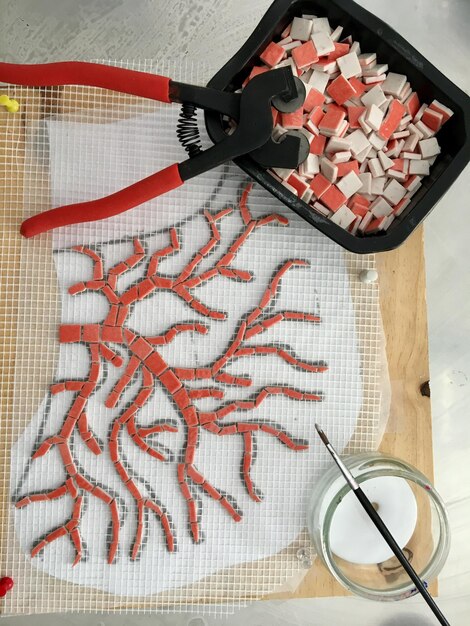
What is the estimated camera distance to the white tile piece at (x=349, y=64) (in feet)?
1.41

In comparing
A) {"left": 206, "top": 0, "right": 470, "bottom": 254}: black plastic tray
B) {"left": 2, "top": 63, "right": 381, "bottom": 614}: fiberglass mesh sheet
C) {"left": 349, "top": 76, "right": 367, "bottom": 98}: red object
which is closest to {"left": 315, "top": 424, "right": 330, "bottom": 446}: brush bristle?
{"left": 2, "top": 63, "right": 381, "bottom": 614}: fiberglass mesh sheet

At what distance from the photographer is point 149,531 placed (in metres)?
0.45

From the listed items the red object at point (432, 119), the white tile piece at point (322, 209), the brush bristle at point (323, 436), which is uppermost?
the red object at point (432, 119)

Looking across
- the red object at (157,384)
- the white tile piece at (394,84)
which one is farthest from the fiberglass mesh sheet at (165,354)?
the white tile piece at (394,84)

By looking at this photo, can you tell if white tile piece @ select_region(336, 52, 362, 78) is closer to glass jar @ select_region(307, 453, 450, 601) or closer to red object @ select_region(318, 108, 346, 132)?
red object @ select_region(318, 108, 346, 132)

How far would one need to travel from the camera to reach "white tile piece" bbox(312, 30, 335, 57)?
42 cm

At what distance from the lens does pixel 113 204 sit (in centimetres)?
41

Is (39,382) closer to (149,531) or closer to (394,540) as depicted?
(149,531)

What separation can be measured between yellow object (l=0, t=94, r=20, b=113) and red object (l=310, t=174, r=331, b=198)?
0.68ft

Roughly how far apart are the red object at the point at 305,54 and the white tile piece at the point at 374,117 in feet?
0.16

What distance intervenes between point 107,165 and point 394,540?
0.31 meters

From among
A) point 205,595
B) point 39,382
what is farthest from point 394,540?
point 39,382

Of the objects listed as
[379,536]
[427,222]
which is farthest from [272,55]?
[379,536]

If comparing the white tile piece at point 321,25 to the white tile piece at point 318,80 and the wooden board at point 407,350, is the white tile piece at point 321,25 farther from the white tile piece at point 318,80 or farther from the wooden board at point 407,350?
the wooden board at point 407,350
